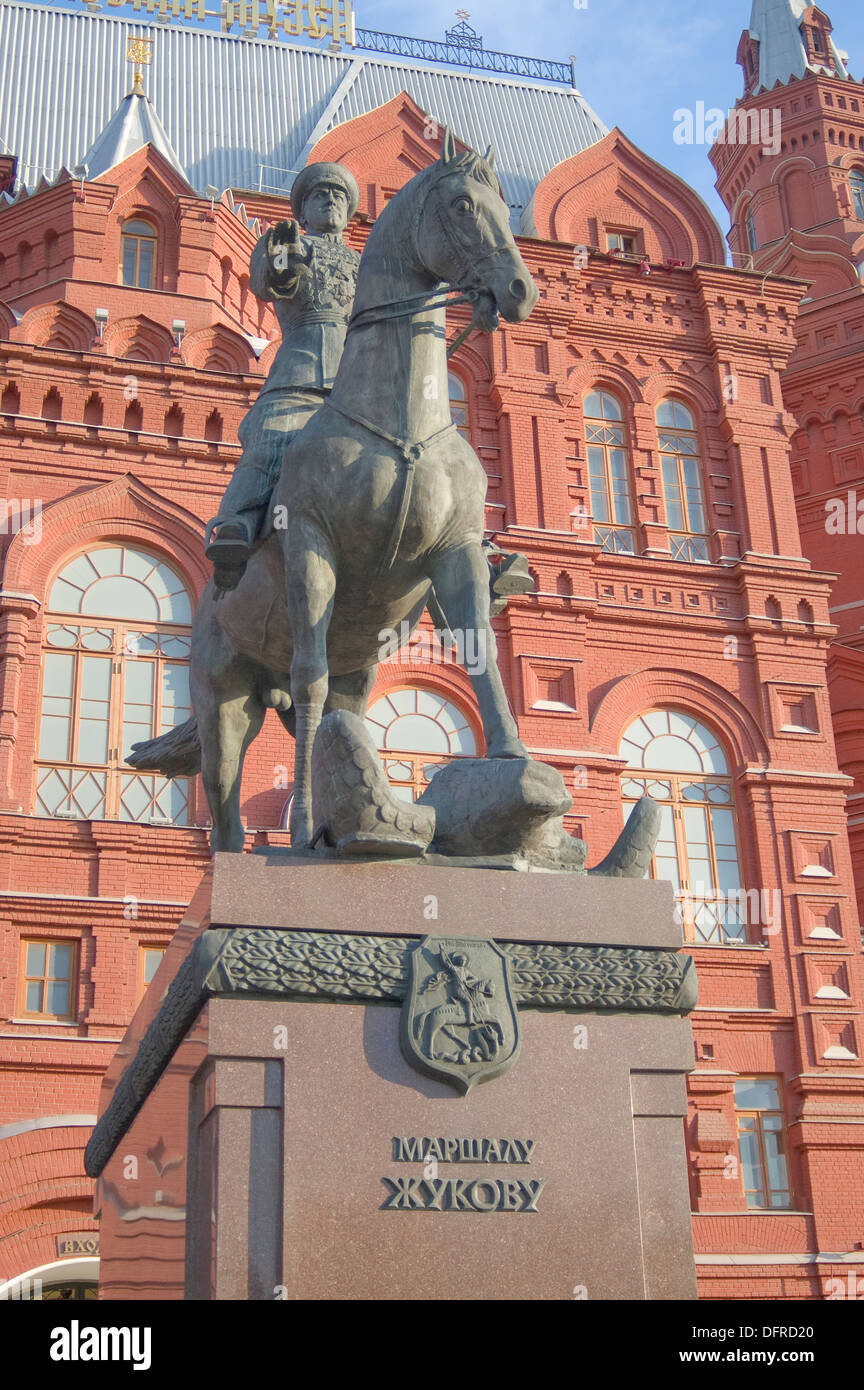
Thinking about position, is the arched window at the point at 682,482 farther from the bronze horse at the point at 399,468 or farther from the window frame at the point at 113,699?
the bronze horse at the point at 399,468

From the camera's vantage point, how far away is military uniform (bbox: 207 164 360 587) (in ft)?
24.0

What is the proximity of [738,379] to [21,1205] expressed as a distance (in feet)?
51.6

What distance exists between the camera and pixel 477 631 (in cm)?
635

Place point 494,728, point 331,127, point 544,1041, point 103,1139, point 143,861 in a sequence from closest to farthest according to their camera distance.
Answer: point 544,1041 < point 494,728 < point 103,1139 < point 143,861 < point 331,127

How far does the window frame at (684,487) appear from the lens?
2322cm

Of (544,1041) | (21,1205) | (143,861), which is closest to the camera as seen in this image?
(544,1041)

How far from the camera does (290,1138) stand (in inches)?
196

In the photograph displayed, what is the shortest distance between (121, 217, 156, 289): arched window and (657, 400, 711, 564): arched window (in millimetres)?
7821

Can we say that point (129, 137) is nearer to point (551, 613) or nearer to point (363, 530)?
point (551, 613)

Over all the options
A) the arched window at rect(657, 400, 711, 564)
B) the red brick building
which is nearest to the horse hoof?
the red brick building

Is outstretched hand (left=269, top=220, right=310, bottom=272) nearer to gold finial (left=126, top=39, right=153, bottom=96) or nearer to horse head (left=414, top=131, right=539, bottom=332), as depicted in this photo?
horse head (left=414, top=131, right=539, bottom=332)

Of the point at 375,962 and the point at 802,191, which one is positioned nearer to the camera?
the point at 375,962

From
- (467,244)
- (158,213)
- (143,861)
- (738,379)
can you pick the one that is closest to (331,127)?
(158,213)

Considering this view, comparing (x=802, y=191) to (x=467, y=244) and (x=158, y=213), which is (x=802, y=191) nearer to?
(x=158, y=213)
